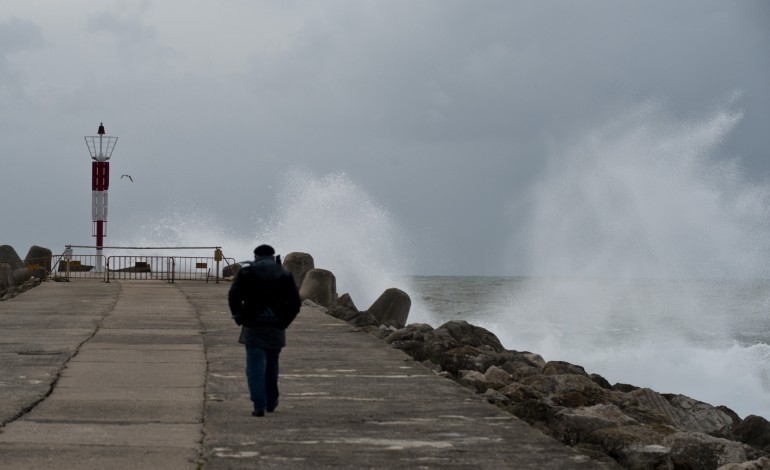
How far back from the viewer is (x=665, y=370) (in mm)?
30188

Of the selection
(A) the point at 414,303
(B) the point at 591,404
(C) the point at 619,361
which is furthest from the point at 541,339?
(B) the point at 591,404

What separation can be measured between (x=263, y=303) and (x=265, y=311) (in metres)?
0.07

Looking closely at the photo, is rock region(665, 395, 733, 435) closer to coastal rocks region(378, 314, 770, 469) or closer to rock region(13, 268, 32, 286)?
coastal rocks region(378, 314, 770, 469)

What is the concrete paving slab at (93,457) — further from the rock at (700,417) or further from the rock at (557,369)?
the rock at (557,369)

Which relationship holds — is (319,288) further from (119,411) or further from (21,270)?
(119,411)

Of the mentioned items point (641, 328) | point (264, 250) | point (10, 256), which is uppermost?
point (10, 256)

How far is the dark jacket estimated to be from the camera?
8609mm

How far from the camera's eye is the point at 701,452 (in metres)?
7.48

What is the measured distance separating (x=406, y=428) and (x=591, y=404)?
3742 mm

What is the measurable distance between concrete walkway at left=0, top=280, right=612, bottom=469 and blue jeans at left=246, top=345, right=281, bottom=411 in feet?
0.56

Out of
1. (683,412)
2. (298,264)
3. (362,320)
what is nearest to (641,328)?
(298,264)

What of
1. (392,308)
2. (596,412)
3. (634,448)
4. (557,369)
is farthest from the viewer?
(392,308)

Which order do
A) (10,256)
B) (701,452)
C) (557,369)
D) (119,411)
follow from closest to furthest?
(701,452) < (119,411) < (557,369) < (10,256)

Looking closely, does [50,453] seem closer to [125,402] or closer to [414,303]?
[125,402]
